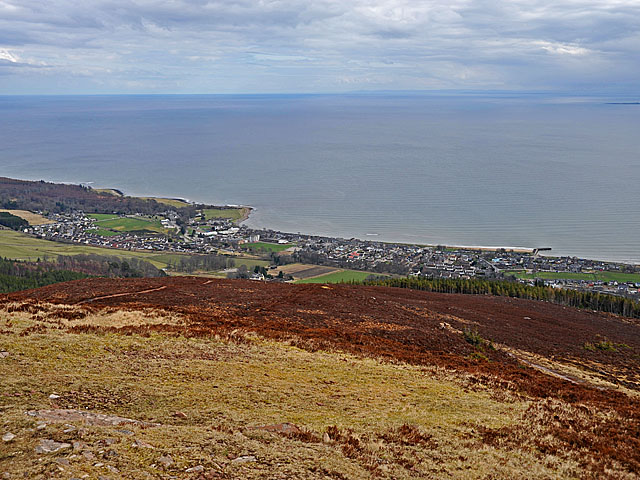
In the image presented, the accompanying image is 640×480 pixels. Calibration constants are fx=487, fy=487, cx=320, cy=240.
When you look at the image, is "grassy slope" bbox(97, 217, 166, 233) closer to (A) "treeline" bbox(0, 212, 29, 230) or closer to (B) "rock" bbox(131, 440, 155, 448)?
(A) "treeline" bbox(0, 212, 29, 230)

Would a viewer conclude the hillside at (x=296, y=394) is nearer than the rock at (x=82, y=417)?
Yes

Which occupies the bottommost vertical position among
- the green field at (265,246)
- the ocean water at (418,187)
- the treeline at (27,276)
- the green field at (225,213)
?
the treeline at (27,276)

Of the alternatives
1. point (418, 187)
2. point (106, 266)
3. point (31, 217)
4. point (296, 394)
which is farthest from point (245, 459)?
point (418, 187)

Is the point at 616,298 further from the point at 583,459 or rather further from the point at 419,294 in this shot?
the point at 583,459

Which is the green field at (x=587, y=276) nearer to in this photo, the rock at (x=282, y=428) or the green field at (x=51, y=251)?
the green field at (x=51, y=251)

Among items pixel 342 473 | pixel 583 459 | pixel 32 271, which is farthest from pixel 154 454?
pixel 32 271

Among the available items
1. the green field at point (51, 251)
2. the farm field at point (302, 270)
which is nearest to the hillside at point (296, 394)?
the farm field at point (302, 270)

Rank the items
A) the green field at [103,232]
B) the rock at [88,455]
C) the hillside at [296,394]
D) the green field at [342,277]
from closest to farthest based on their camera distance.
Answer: the rock at [88,455] → the hillside at [296,394] → the green field at [342,277] → the green field at [103,232]
